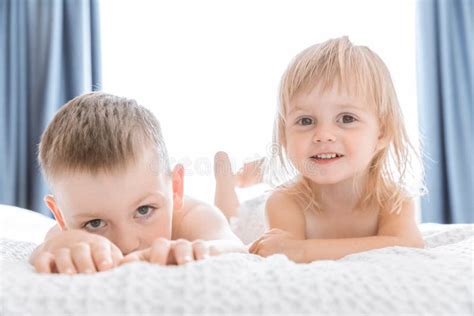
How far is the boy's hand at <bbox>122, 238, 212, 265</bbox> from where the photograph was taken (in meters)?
0.86

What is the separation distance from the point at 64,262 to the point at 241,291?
12.3 inches

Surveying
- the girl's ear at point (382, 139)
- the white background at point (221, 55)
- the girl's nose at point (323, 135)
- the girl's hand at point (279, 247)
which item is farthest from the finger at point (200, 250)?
the white background at point (221, 55)

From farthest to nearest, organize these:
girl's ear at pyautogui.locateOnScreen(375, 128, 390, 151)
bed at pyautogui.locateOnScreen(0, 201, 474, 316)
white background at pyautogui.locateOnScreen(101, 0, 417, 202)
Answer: white background at pyautogui.locateOnScreen(101, 0, 417, 202) < girl's ear at pyautogui.locateOnScreen(375, 128, 390, 151) < bed at pyautogui.locateOnScreen(0, 201, 474, 316)

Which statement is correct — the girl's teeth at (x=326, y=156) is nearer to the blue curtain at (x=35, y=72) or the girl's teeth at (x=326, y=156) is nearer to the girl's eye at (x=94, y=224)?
the girl's eye at (x=94, y=224)

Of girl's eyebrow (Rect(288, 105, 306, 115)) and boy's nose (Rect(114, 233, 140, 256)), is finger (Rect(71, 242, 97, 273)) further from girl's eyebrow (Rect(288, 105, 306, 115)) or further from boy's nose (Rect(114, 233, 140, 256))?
girl's eyebrow (Rect(288, 105, 306, 115))

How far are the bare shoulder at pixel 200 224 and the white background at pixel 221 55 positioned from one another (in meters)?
1.96

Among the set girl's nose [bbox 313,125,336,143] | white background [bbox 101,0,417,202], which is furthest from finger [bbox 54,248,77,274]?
white background [bbox 101,0,417,202]

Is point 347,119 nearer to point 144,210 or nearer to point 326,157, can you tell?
point 326,157

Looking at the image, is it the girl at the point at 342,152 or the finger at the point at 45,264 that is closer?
the finger at the point at 45,264

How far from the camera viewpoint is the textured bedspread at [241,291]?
0.69 m

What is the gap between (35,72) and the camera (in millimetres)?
3760

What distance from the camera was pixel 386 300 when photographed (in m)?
0.71

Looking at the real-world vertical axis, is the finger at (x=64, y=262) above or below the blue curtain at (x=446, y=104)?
below

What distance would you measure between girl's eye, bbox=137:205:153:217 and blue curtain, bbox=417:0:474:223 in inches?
101
